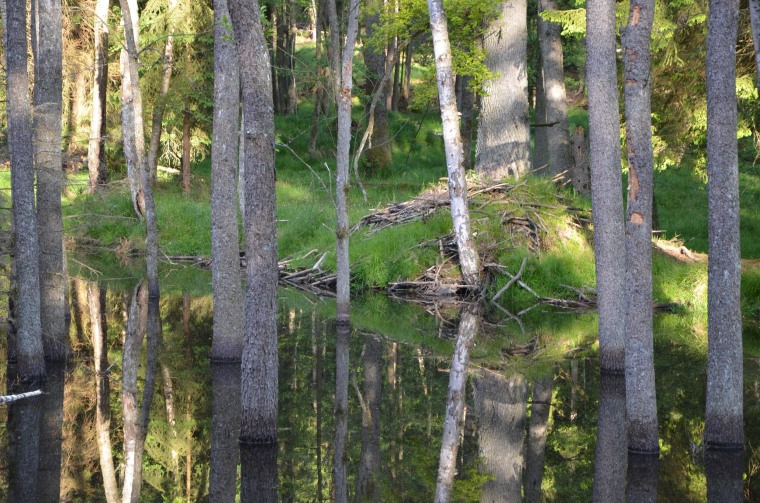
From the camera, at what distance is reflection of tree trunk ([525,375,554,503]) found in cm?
830

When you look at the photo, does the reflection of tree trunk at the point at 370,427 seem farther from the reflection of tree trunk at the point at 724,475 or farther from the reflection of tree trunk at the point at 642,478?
the reflection of tree trunk at the point at 724,475

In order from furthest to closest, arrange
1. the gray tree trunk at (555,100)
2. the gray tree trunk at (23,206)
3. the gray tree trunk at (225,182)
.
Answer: the gray tree trunk at (555,100), the gray tree trunk at (225,182), the gray tree trunk at (23,206)

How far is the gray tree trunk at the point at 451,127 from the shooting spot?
16000 millimetres

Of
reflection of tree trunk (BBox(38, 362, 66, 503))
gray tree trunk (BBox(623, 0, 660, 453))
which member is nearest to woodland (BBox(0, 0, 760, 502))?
gray tree trunk (BBox(623, 0, 660, 453))

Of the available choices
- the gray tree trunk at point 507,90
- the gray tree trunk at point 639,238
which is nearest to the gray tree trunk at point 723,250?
the gray tree trunk at point 639,238

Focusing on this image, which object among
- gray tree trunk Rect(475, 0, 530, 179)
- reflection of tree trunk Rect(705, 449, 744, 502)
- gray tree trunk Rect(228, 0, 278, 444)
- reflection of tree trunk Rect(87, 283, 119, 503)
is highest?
gray tree trunk Rect(475, 0, 530, 179)

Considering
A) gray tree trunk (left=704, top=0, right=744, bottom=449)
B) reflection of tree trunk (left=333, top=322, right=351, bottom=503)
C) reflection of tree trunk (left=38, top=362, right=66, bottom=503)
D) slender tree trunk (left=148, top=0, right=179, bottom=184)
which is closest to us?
reflection of tree trunk (left=38, top=362, right=66, bottom=503)

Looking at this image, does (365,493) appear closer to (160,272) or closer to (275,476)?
(275,476)

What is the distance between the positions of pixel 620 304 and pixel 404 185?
857 inches

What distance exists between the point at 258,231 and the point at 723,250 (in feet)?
15.1

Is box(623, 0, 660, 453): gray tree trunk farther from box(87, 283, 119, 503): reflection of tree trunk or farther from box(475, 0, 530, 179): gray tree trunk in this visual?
box(475, 0, 530, 179): gray tree trunk

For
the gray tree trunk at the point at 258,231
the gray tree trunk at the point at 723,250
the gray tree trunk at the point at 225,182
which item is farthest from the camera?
the gray tree trunk at the point at 225,182

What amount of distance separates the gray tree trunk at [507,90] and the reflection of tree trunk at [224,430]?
1006 centimetres

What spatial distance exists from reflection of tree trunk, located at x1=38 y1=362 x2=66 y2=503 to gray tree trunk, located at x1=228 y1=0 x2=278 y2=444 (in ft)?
6.03
